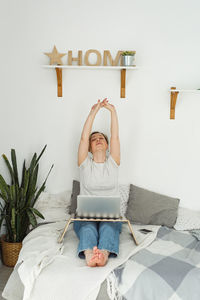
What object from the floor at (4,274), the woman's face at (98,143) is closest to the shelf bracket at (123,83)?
the woman's face at (98,143)

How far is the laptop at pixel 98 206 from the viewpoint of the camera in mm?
2344

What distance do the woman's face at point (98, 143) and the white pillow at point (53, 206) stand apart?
0.58 m

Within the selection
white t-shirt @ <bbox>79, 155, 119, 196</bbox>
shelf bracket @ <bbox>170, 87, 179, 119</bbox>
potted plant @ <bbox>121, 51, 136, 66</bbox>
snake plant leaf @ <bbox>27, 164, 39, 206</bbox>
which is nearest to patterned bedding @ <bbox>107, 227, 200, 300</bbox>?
white t-shirt @ <bbox>79, 155, 119, 196</bbox>

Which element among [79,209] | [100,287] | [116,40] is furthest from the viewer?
[116,40]

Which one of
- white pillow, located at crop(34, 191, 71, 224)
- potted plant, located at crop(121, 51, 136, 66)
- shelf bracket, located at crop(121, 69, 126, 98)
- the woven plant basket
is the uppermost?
potted plant, located at crop(121, 51, 136, 66)

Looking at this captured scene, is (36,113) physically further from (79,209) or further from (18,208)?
(79,209)

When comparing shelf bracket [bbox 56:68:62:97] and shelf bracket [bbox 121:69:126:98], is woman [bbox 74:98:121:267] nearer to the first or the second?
shelf bracket [bbox 121:69:126:98]

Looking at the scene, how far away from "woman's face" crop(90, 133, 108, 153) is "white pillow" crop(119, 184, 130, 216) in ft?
1.45

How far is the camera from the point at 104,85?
10.3 ft

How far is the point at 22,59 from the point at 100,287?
6.74 feet

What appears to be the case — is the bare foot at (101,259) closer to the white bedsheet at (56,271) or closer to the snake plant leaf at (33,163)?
the white bedsheet at (56,271)

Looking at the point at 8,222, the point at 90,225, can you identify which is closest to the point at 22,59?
the point at 8,222

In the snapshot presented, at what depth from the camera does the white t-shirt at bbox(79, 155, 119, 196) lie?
2.81 meters

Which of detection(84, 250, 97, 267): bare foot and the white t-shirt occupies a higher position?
the white t-shirt
